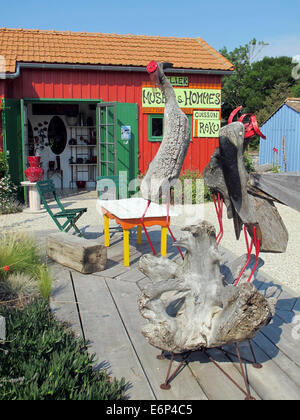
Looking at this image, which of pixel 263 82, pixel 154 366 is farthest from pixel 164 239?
pixel 263 82

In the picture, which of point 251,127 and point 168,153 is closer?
point 251,127

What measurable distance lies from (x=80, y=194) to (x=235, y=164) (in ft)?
34.2

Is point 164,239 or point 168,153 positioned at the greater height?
point 168,153

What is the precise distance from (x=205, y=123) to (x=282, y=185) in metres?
10.1

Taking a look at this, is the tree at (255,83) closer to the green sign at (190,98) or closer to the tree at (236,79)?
the tree at (236,79)

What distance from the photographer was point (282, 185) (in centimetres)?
282

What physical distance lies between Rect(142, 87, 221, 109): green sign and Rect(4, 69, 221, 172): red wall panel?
151mm

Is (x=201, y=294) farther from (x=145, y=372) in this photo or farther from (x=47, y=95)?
(x=47, y=95)

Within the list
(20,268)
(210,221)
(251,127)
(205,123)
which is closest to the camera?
(251,127)

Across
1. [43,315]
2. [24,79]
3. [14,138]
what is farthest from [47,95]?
[43,315]

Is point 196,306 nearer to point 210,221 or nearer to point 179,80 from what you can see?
point 210,221

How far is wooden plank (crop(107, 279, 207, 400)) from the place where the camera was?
2650 mm

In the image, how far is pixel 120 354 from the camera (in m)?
3.16

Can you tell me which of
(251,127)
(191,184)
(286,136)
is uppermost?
(286,136)
